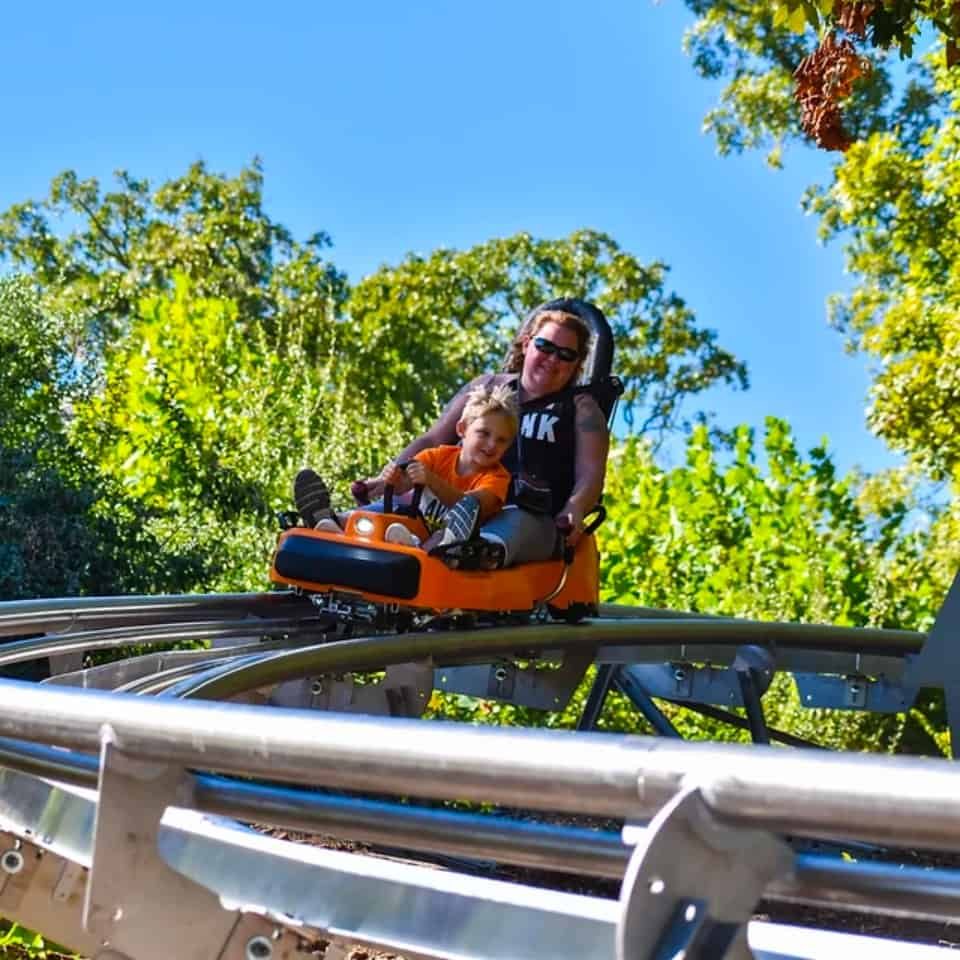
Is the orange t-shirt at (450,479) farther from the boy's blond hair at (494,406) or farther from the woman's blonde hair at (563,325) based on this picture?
the woman's blonde hair at (563,325)

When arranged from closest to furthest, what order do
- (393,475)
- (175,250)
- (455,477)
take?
(393,475) < (455,477) < (175,250)

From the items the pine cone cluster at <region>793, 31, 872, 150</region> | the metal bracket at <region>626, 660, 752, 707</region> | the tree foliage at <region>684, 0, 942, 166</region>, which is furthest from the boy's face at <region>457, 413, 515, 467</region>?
the tree foliage at <region>684, 0, 942, 166</region>

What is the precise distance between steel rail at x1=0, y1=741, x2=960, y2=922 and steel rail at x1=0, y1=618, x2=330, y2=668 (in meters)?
1.76

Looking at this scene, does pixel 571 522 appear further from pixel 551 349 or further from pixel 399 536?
pixel 551 349

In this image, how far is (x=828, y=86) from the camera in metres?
4.93

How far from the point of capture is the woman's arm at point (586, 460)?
523 centimetres

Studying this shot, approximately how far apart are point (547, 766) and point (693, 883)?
14 centimetres

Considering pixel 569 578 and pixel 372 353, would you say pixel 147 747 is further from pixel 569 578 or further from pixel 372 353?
pixel 372 353

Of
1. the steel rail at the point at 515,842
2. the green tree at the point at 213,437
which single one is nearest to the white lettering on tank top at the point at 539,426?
the steel rail at the point at 515,842

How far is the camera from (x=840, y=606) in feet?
34.9

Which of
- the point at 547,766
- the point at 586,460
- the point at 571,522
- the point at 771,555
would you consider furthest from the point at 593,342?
the point at 771,555

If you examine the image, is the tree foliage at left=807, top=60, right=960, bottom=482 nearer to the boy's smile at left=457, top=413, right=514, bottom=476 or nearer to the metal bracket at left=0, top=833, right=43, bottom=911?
the boy's smile at left=457, top=413, right=514, bottom=476

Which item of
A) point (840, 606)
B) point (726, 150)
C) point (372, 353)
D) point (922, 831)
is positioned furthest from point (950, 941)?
point (372, 353)

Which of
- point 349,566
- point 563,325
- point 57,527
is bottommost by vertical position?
point 57,527
